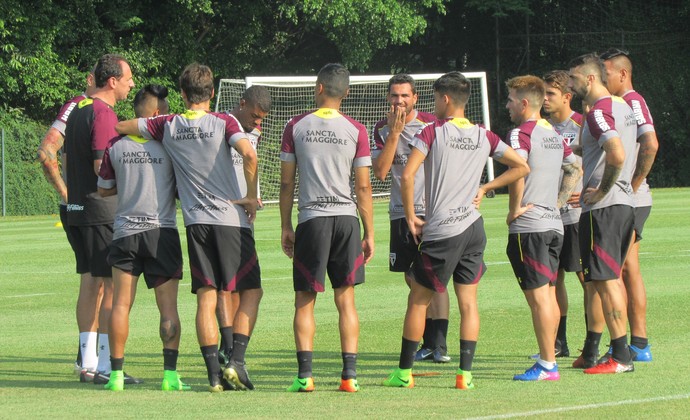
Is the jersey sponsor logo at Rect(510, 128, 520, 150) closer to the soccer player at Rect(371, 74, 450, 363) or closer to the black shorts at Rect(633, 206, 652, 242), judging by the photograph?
the soccer player at Rect(371, 74, 450, 363)

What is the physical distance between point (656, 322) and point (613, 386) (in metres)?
3.25

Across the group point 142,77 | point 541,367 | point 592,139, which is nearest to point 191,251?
point 541,367

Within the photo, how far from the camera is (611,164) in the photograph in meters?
8.45

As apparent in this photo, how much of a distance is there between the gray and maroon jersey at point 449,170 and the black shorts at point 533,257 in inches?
25.8

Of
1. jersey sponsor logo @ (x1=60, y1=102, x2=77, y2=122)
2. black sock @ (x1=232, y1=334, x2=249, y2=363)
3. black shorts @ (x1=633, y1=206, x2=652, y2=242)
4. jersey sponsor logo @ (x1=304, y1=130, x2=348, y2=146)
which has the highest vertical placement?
jersey sponsor logo @ (x1=60, y1=102, x2=77, y2=122)

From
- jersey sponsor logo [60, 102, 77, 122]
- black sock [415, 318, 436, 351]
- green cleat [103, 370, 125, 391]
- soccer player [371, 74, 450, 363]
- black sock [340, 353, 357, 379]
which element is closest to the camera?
black sock [340, 353, 357, 379]

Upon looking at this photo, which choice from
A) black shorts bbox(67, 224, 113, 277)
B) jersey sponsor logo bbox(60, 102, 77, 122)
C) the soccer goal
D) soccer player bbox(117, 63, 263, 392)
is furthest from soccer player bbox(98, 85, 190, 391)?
the soccer goal

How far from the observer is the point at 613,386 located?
7.93 meters

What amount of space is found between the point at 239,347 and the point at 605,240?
2.73 meters

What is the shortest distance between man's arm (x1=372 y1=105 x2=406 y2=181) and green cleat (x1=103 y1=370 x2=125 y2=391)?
7.44 ft

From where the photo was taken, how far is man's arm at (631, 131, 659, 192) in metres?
9.20

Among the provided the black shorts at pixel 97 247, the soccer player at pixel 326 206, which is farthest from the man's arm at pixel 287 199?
the black shorts at pixel 97 247

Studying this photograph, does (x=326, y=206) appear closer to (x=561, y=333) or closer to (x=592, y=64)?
(x=592, y=64)

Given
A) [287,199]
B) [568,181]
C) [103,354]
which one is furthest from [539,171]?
[103,354]
